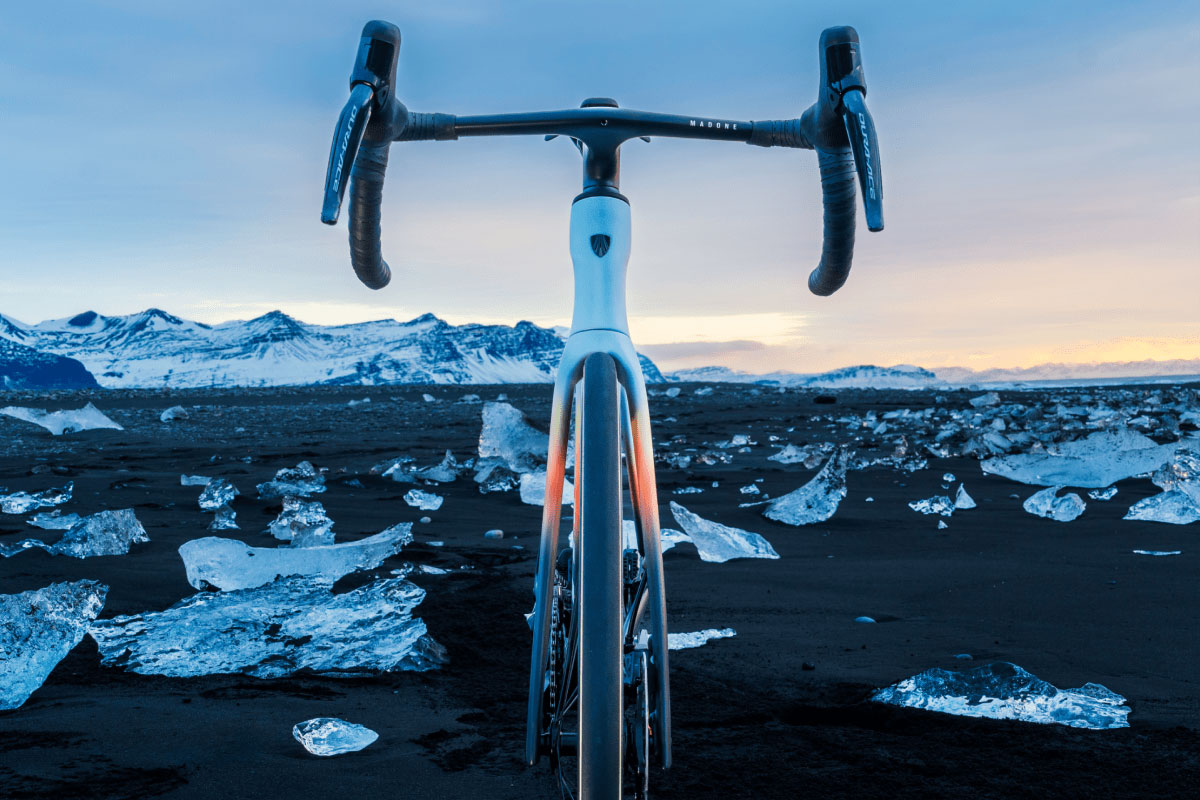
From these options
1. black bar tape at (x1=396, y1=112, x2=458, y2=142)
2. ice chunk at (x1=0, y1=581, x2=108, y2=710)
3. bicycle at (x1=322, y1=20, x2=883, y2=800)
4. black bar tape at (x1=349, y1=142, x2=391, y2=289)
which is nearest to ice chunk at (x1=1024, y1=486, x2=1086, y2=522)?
bicycle at (x1=322, y1=20, x2=883, y2=800)

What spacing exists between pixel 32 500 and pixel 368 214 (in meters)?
4.81

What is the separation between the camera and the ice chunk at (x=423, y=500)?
5879 millimetres

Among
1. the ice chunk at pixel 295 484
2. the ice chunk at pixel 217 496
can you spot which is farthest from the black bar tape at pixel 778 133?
the ice chunk at pixel 295 484

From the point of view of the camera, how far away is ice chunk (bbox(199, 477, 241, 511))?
18.4 ft

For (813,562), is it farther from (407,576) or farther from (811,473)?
(811,473)

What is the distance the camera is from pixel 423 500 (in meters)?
6.00

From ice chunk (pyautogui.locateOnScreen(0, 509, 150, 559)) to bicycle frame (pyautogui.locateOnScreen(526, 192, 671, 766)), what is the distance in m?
3.18

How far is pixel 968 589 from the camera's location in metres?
3.71

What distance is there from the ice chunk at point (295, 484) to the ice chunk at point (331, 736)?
398 centimetres

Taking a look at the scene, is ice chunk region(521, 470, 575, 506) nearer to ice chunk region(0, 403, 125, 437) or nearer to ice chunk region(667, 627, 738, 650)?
ice chunk region(667, 627, 738, 650)

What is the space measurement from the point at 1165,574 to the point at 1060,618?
0.92 meters

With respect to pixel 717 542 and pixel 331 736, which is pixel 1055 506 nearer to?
pixel 717 542

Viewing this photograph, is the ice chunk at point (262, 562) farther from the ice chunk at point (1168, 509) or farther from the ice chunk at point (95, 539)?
the ice chunk at point (1168, 509)

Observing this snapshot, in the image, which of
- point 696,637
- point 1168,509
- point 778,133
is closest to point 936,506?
point 1168,509
